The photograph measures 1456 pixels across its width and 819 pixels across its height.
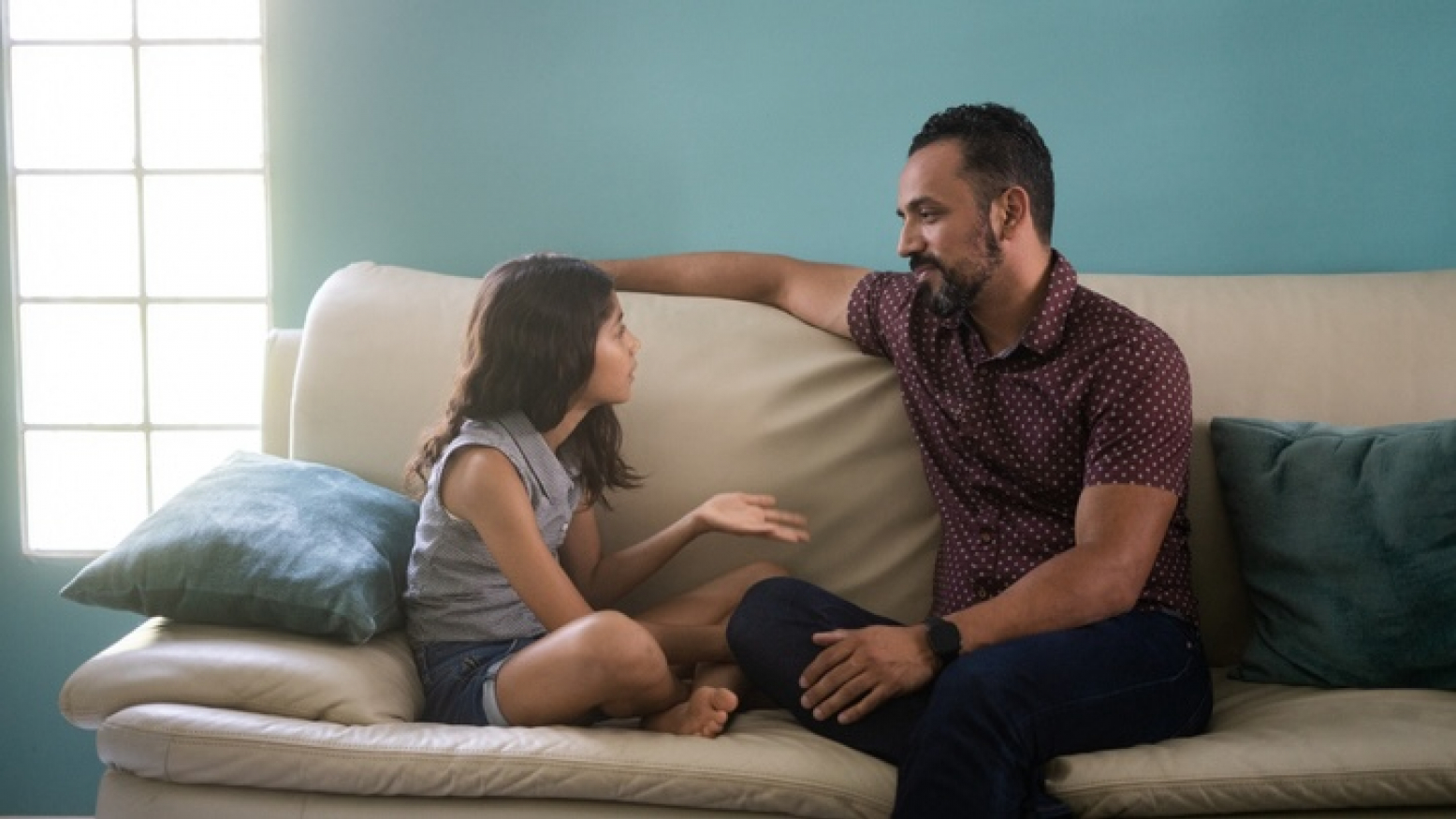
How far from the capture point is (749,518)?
7.06ft

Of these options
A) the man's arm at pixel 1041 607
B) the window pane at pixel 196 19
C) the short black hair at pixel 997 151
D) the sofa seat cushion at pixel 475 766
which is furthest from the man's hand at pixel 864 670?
the window pane at pixel 196 19

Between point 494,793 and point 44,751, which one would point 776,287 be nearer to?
point 494,793

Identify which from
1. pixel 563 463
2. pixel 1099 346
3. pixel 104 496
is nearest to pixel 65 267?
pixel 104 496

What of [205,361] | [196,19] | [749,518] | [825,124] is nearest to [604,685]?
[749,518]

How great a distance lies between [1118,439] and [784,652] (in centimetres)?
54

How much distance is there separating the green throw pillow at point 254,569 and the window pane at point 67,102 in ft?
3.34

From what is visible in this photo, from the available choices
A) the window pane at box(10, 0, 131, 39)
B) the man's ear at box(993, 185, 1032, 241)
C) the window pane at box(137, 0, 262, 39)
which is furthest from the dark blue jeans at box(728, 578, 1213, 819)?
the window pane at box(10, 0, 131, 39)

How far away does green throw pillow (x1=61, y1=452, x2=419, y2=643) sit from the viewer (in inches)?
77.5

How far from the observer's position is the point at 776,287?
2.50 m

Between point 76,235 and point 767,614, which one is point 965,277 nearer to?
point 767,614

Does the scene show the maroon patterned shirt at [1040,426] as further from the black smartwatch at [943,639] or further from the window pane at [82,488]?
the window pane at [82,488]

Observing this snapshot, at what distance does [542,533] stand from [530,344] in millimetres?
270

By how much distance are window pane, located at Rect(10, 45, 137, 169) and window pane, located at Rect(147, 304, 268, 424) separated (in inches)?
12.1

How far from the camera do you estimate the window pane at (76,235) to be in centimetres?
280
